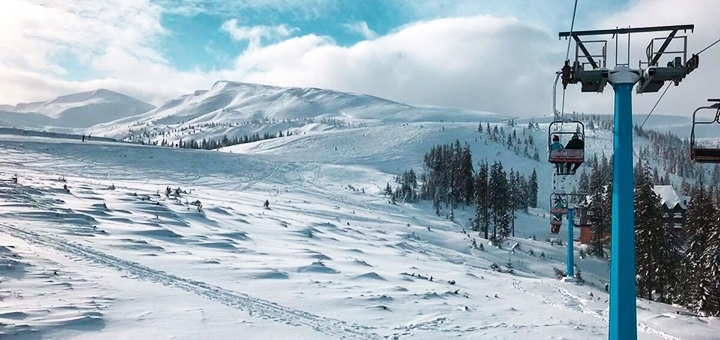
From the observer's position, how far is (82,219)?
22641 millimetres

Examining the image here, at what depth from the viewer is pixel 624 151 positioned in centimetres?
816

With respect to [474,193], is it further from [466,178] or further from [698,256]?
[698,256]

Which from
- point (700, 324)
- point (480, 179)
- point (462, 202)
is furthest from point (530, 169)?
point (700, 324)

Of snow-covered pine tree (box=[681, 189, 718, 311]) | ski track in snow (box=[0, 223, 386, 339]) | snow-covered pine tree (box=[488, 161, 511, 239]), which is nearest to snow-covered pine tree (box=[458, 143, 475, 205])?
snow-covered pine tree (box=[488, 161, 511, 239])

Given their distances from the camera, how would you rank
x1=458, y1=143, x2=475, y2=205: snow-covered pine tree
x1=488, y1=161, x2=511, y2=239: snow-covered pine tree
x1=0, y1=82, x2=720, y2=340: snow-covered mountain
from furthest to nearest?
x1=458, y1=143, x2=475, y2=205: snow-covered pine tree, x1=488, y1=161, x2=511, y2=239: snow-covered pine tree, x1=0, y1=82, x2=720, y2=340: snow-covered mountain

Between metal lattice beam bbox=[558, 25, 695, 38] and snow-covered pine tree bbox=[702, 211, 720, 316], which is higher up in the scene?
metal lattice beam bbox=[558, 25, 695, 38]

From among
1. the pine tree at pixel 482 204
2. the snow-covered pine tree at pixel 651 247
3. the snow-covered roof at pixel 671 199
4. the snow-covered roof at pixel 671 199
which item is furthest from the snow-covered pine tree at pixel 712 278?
the snow-covered roof at pixel 671 199

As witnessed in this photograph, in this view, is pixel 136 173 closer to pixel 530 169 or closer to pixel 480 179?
pixel 480 179

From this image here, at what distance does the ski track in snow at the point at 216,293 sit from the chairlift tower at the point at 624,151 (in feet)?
19.3

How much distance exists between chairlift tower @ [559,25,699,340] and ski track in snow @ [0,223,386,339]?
19.3ft

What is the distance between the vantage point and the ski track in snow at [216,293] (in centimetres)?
1266

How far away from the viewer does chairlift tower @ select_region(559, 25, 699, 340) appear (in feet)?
26.4

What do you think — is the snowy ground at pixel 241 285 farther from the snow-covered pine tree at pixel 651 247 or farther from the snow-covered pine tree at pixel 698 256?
the snow-covered pine tree at pixel 651 247

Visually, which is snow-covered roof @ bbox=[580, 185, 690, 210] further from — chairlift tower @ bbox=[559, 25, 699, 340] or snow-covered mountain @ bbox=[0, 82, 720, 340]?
chairlift tower @ bbox=[559, 25, 699, 340]
